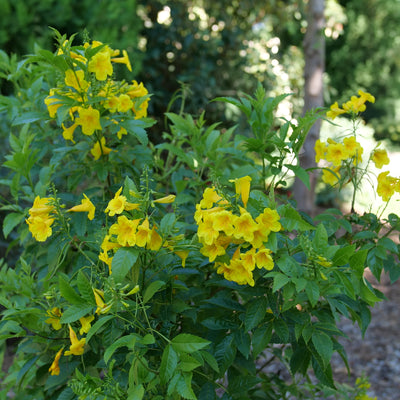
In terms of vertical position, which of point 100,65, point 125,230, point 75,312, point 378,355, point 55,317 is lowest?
point 378,355

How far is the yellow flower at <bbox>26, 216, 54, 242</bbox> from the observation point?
1.13 metres

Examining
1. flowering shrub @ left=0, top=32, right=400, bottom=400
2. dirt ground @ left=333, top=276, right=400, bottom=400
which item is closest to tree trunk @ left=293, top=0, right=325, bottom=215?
dirt ground @ left=333, top=276, right=400, bottom=400

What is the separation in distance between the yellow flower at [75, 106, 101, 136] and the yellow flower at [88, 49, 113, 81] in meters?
0.09

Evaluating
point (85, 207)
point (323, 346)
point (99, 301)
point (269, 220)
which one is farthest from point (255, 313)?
point (85, 207)

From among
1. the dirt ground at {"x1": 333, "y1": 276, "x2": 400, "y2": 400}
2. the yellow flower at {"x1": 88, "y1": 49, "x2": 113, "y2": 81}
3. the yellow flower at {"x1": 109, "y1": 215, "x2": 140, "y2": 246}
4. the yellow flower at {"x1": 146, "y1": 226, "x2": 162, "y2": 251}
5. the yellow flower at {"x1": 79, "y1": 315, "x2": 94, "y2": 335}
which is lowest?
the dirt ground at {"x1": 333, "y1": 276, "x2": 400, "y2": 400}

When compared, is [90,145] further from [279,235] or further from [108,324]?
[279,235]

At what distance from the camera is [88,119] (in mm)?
1244

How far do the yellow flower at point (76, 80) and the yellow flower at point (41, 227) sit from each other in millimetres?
362

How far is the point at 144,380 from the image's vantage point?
3.40 feet

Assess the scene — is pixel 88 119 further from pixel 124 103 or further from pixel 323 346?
pixel 323 346

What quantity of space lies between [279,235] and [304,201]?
374cm

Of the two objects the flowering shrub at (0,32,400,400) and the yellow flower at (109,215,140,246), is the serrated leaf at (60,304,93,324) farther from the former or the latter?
the yellow flower at (109,215,140,246)

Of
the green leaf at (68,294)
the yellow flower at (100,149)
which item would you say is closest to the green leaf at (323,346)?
the green leaf at (68,294)

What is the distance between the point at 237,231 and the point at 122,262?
0.26 m
